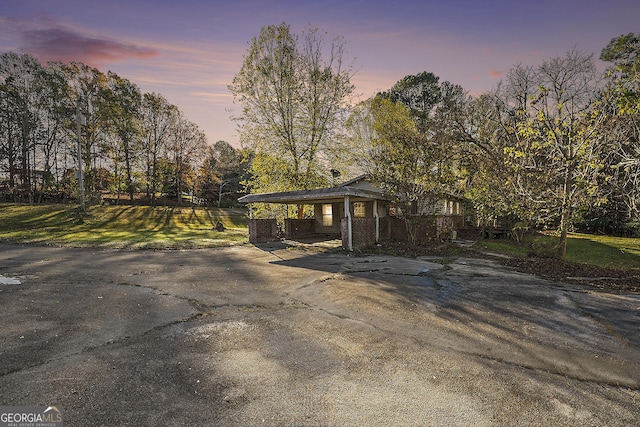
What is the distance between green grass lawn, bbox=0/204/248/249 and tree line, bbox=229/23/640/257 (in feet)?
20.0

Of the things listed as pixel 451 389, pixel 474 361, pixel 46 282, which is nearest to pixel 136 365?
pixel 451 389

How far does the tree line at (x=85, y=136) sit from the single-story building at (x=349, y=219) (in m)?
12.1

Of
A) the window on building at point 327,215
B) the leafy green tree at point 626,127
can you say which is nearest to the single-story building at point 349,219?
the window on building at point 327,215

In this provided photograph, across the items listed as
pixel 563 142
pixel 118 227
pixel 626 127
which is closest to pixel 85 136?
pixel 118 227

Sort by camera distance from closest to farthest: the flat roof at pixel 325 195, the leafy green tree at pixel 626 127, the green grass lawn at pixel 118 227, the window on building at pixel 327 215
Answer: the leafy green tree at pixel 626 127 < the flat roof at pixel 325 195 < the green grass lawn at pixel 118 227 < the window on building at pixel 327 215

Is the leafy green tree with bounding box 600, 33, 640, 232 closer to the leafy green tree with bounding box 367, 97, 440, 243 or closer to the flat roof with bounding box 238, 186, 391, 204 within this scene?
the leafy green tree with bounding box 367, 97, 440, 243

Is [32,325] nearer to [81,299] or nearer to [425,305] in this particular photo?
[81,299]

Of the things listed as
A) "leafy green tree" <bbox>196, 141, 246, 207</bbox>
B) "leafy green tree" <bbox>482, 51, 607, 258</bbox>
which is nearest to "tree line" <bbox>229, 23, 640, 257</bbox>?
"leafy green tree" <bbox>482, 51, 607, 258</bbox>

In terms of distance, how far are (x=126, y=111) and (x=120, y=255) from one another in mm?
25589

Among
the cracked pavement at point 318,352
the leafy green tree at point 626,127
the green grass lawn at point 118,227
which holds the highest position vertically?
the leafy green tree at point 626,127

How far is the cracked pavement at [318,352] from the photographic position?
248cm

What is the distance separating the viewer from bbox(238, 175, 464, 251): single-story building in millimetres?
12820

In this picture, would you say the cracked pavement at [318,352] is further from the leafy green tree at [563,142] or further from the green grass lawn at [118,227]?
the green grass lawn at [118,227]

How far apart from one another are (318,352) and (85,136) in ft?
113
